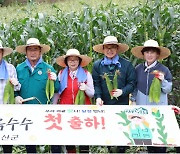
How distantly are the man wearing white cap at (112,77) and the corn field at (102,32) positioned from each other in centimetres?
94

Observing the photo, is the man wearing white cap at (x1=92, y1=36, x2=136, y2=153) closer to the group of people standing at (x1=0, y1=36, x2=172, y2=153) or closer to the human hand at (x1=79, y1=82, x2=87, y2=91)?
the group of people standing at (x1=0, y1=36, x2=172, y2=153)

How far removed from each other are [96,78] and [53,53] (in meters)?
1.36

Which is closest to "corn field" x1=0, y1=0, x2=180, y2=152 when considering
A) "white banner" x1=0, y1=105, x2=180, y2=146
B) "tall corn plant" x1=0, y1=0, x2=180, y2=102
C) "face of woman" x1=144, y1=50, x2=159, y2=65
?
"tall corn plant" x1=0, y1=0, x2=180, y2=102

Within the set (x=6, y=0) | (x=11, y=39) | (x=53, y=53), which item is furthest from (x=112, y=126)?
(x=6, y=0)

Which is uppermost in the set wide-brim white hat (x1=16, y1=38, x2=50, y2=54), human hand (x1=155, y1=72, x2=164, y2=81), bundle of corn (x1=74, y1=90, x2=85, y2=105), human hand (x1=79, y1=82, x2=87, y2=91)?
wide-brim white hat (x1=16, y1=38, x2=50, y2=54)

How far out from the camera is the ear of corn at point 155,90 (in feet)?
12.1

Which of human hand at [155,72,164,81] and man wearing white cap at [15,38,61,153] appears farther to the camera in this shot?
man wearing white cap at [15,38,61,153]

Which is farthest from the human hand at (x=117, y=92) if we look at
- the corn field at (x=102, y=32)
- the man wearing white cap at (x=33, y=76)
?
the corn field at (x=102, y=32)

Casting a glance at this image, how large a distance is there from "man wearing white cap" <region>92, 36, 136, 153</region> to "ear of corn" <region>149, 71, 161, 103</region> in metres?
0.21

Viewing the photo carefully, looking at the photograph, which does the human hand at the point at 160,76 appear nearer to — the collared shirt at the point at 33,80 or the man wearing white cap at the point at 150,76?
the man wearing white cap at the point at 150,76

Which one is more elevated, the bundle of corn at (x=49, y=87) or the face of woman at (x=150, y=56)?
the face of woman at (x=150, y=56)

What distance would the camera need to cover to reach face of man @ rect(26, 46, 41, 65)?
3832 mm

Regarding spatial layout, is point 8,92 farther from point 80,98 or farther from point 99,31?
point 99,31

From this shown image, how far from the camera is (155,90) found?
3.72 m
